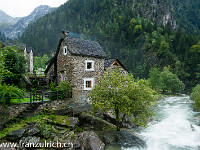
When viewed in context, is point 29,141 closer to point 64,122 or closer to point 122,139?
point 64,122

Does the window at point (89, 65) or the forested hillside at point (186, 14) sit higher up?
the forested hillside at point (186, 14)

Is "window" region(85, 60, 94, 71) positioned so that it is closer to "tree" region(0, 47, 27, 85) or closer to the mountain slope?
"tree" region(0, 47, 27, 85)

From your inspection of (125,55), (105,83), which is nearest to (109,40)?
(125,55)

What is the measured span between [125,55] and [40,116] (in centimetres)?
8191

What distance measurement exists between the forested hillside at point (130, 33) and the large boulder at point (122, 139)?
6209cm

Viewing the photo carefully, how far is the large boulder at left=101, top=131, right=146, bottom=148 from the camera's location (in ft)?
48.1

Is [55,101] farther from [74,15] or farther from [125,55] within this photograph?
[74,15]

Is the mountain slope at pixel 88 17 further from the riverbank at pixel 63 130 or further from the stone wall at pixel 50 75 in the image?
the riverbank at pixel 63 130

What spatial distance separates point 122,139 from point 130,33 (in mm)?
95355

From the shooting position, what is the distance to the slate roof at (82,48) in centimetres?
2005

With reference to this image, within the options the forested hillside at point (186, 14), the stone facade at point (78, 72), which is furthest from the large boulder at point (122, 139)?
the forested hillside at point (186, 14)

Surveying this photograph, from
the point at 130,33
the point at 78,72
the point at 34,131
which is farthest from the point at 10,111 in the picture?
the point at 130,33

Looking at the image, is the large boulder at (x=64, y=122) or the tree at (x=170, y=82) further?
the tree at (x=170, y=82)

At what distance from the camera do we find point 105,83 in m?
15.8
